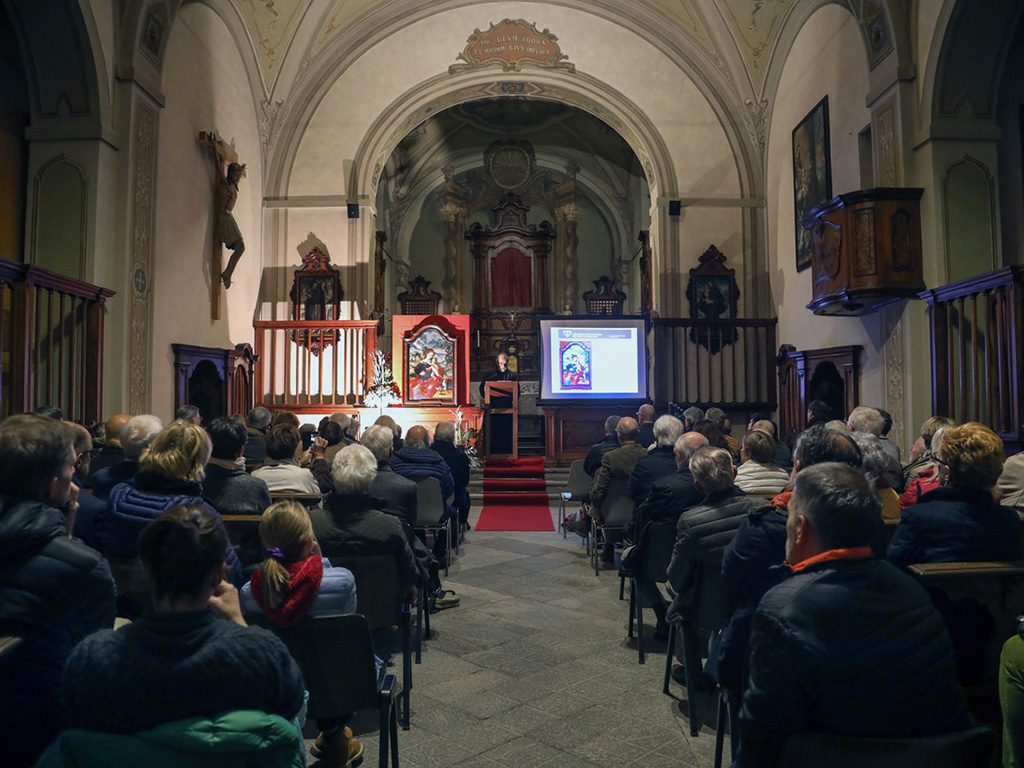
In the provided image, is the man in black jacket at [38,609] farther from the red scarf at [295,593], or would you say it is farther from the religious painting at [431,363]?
the religious painting at [431,363]

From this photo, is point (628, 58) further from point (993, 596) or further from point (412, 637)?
point (993, 596)

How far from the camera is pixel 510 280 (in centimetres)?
1916

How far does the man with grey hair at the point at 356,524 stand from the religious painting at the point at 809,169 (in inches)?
301

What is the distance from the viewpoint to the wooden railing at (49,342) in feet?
20.1

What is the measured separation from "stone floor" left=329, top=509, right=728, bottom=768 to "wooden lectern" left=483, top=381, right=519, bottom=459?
236 inches

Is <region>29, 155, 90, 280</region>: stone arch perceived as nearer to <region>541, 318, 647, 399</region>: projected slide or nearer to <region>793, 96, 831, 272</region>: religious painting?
<region>541, 318, 647, 399</region>: projected slide

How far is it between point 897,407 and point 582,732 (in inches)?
228

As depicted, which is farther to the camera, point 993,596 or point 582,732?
point 582,732

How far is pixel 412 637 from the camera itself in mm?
4348

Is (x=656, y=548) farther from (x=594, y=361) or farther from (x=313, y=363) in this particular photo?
(x=313, y=363)

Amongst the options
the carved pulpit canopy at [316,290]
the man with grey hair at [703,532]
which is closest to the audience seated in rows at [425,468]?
the man with grey hair at [703,532]

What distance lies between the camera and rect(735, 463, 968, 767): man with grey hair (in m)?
1.69

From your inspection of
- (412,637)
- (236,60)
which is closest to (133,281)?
(236,60)

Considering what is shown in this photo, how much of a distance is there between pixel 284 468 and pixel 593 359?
7.79m
